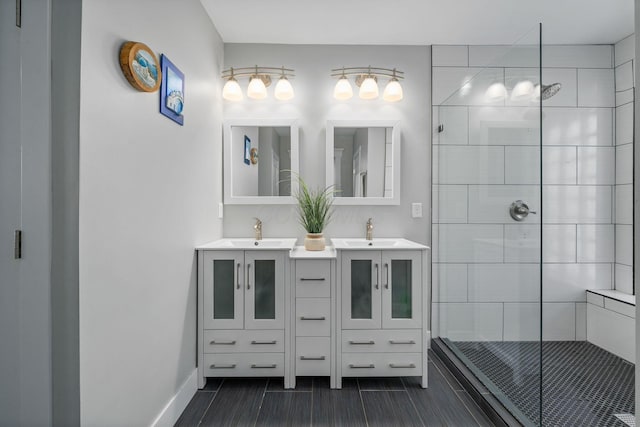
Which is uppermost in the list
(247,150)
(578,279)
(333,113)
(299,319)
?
(333,113)

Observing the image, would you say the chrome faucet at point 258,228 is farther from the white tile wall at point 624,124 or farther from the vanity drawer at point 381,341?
the white tile wall at point 624,124

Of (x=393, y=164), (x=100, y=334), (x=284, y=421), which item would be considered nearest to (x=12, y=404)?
(x=100, y=334)

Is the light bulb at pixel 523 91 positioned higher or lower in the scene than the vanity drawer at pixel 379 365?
higher

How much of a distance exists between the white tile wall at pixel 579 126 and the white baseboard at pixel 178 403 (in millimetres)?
3026

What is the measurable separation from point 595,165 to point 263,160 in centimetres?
262

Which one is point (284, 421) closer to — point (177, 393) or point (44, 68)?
point (177, 393)

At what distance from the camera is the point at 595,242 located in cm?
248

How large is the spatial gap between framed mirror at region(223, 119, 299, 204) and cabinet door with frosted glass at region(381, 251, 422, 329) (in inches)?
37.4

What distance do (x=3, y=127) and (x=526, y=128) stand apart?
2.03 m

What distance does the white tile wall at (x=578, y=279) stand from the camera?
2.47 meters

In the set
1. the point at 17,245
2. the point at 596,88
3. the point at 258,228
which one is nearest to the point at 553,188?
the point at 596,88

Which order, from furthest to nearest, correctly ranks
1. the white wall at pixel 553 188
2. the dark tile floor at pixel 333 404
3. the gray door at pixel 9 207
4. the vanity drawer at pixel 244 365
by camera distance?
1. the white wall at pixel 553 188
2. the vanity drawer at pixel 244 365
3. the dark tile floor at pixel 333 404
4. the gray door at pixel 9 207

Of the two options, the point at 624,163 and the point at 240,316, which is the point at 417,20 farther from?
the point at 240,316

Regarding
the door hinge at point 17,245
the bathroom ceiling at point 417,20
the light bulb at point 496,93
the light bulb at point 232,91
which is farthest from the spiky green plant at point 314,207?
the door hinge at point 17,245
